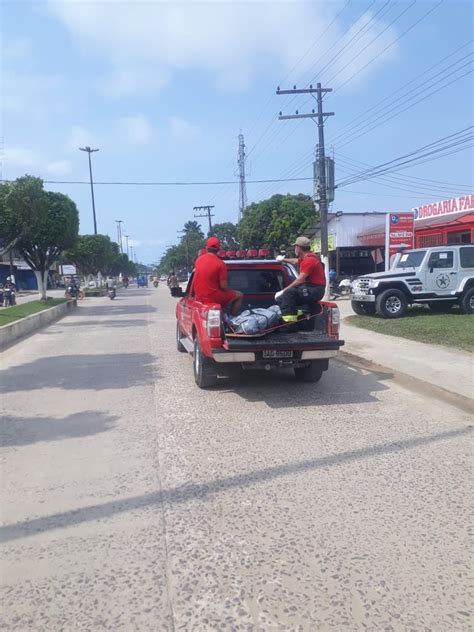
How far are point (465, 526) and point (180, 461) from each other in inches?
97.1

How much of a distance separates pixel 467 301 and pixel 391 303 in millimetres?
2159

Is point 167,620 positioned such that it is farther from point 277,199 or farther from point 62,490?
point 277,199

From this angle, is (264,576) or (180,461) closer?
(264,576)

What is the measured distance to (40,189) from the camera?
19109 millimetres

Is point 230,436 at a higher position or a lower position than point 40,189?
lower

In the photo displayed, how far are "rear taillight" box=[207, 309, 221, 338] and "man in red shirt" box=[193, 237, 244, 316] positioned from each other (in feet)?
2.64

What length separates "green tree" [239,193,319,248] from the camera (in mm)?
51125

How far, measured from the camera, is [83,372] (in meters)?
9.67

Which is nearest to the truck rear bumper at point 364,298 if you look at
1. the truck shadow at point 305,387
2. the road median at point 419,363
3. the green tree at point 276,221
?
the road median at point 419,363

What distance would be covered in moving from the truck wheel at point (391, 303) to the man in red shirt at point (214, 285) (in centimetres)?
873

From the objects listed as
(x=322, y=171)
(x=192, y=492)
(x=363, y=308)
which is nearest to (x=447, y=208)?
(x=322, y=171)

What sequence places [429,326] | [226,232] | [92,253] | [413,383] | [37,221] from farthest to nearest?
[226,232], [92,253], [37,221], [429,326], [413,383]

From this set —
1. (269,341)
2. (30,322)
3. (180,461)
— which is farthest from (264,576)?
(30,322)

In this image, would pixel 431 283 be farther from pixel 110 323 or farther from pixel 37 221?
pixel 37 221
